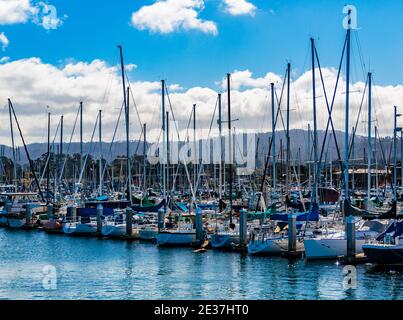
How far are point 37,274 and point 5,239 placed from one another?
2233cm

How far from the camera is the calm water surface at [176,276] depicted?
88.6 ft

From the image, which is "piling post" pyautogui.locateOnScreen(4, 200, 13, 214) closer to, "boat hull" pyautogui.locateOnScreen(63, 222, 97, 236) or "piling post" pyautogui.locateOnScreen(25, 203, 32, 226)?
"piling post" pyautogui.locateOnScreen(25, 203, 32, 226)

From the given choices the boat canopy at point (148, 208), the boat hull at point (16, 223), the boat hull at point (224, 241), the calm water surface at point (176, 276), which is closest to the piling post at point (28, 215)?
the boat hull at point (16, 223)

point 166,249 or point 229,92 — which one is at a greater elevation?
point 229,92

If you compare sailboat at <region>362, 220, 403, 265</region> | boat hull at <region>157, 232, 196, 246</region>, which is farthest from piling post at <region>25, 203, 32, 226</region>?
sailboat at <region>362, 220, 403, 265</region>

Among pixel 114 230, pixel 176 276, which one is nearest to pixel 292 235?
pixel 176 276

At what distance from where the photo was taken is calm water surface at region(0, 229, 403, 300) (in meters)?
27.0

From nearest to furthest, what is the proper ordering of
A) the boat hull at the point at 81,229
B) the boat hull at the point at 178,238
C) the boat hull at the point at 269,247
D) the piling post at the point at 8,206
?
1. the boat hull at the point at 269,247
2. the boat hull at the point at 178,238
3. the boat hull at the point at 81,229
4. the piling post at the point at 8,206

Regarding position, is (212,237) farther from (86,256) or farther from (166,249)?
(86,256)

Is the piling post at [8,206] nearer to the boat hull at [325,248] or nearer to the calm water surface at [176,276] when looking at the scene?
the calm water surface at [176,276]

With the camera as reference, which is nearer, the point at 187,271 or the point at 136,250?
the point at 187,271
